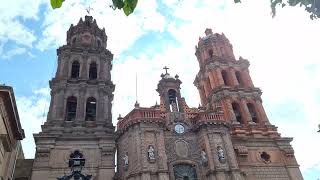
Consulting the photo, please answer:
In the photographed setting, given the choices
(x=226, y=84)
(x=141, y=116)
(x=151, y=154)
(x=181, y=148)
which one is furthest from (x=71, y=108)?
(x=226, y=84)

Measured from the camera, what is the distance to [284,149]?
95.3ft

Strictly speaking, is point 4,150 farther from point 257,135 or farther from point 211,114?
point 257,135

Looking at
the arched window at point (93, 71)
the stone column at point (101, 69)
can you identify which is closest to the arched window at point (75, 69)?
the arched window at point (93, 71)

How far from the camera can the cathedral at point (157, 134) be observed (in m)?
25.3

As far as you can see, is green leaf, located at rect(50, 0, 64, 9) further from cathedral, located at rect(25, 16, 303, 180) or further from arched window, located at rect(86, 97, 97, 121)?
arched window, located at rect(86, 97, 97, 121)

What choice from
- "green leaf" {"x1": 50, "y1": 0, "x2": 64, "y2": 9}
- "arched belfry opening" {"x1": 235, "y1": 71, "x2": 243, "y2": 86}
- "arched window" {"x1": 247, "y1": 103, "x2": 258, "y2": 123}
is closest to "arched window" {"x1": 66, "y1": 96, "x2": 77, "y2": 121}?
"arched window" {"x1": 247, "y1": 103, "x2": 258, "y2": 123}

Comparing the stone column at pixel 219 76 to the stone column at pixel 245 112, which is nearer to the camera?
the stone column at pixel 245 112

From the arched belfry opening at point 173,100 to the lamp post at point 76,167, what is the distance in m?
8.20

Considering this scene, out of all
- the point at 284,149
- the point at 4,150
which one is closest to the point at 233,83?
the point at 284,149

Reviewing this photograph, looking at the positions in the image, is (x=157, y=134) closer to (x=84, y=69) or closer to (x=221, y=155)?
(x=221, y=155)

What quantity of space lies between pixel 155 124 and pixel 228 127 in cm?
594

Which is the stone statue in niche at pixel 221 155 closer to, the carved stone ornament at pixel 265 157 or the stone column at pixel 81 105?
the carved stone ornament at pixel 265 157

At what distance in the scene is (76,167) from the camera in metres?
18.9

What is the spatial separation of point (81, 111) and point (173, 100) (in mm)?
7705
